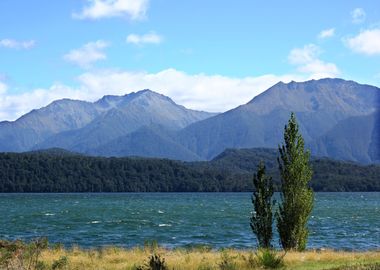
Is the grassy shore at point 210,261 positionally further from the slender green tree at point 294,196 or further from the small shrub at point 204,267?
the slender green tree at point 294,196

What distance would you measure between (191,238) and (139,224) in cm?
2552

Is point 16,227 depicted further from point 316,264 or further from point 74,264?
point 316,264

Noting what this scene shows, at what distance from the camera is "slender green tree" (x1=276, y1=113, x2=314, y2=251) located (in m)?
39.7

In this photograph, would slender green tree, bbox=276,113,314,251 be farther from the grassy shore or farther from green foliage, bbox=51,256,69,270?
green foliage, bbox=51,256,69,270

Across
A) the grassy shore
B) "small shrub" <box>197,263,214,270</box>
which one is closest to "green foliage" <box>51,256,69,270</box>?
the grassy shore

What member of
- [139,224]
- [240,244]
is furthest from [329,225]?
[240,244]

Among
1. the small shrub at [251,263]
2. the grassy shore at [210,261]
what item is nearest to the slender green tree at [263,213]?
the grassy shore at [210,261]

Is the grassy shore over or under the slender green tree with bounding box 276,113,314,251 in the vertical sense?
under

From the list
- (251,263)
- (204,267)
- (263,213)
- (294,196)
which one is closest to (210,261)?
(251,263)

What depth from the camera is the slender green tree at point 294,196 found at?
39.7 metres

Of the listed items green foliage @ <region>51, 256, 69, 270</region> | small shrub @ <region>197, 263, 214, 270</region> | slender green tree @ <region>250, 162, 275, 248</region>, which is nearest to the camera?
small shrub @ <region>197, 263, 214, 270</region>

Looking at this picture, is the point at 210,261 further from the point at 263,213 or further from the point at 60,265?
the point at 263,213

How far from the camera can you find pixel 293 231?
3953 cm

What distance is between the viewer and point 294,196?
132ft
